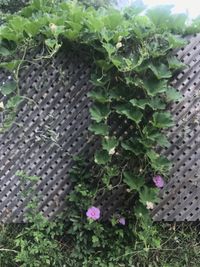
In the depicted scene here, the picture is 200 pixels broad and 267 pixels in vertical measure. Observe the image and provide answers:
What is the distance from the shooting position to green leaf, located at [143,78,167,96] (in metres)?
2.90

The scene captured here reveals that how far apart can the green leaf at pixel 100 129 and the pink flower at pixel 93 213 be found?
0.57m

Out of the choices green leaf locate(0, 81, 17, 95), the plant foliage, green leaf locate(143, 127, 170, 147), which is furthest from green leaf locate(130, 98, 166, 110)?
green leaf locate(0, 81, 17, 95)

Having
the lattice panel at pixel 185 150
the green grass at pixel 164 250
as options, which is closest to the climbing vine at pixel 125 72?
the lattice panel at pixel 185 150

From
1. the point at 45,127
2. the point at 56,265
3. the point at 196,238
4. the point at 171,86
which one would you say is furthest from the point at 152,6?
the point at 56,265

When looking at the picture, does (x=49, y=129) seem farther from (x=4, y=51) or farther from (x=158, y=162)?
(x=158, y=162)

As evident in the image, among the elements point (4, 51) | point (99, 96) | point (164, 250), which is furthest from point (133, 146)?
point (4, 51)

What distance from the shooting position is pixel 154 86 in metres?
2.93

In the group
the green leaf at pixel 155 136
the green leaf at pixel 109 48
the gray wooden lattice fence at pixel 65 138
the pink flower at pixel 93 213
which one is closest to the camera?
the green leaf at pixel 109 48

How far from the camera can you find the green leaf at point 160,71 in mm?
2898

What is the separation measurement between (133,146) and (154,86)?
45 cm

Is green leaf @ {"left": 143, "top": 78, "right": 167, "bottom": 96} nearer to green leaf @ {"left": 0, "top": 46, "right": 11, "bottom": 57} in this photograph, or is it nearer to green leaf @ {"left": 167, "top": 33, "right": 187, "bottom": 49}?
green leaf @ {"left": 167, "top": 33, "right": 187, "bottom": 49}

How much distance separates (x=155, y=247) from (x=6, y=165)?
134 centimetres

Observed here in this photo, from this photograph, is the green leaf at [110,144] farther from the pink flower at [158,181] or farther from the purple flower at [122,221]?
the purple flower at [122,221]

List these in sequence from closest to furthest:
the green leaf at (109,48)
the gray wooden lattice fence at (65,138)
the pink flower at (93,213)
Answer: the green leaf at (109,48) → the pink flower at (93,213) → the gray wooden lattice fence at (65,138)
